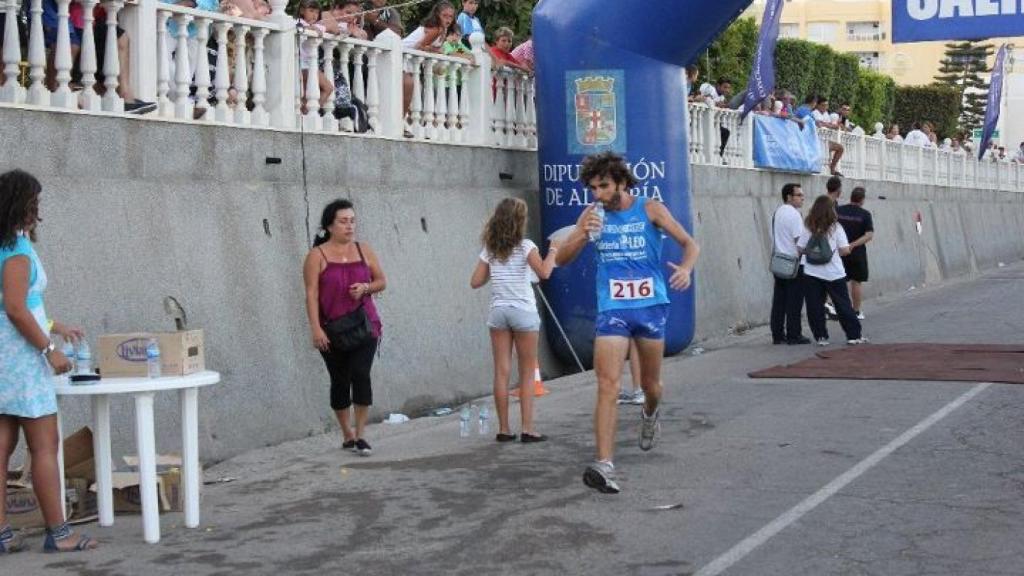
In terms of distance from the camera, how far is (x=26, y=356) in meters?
8.07

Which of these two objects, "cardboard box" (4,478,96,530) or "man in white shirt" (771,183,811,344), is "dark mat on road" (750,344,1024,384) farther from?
"cardboard box" (4,478,96,530)

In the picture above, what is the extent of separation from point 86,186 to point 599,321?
335 centimetres

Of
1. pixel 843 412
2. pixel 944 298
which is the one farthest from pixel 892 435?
pixel 944 298

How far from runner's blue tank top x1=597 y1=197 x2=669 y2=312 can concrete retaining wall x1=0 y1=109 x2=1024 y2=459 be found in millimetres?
2898

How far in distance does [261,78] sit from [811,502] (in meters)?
5.93

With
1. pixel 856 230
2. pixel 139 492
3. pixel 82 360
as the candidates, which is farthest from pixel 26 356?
pixel 856 230

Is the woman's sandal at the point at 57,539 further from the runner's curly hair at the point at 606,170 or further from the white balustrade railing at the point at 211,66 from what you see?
the white balustrade railing at the point at 211,66

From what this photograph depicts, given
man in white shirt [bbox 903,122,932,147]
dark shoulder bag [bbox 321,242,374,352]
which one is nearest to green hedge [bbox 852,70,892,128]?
man in white shirt [bbox 903,122,932,147]

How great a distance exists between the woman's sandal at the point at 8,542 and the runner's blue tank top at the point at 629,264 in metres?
3.65

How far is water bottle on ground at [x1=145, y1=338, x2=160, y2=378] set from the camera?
8.48 m

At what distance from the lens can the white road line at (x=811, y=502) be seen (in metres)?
7.77

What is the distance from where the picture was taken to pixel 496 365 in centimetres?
1200

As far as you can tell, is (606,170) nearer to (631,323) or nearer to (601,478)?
(631,323)

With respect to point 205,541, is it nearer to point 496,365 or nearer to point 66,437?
point 66,437
